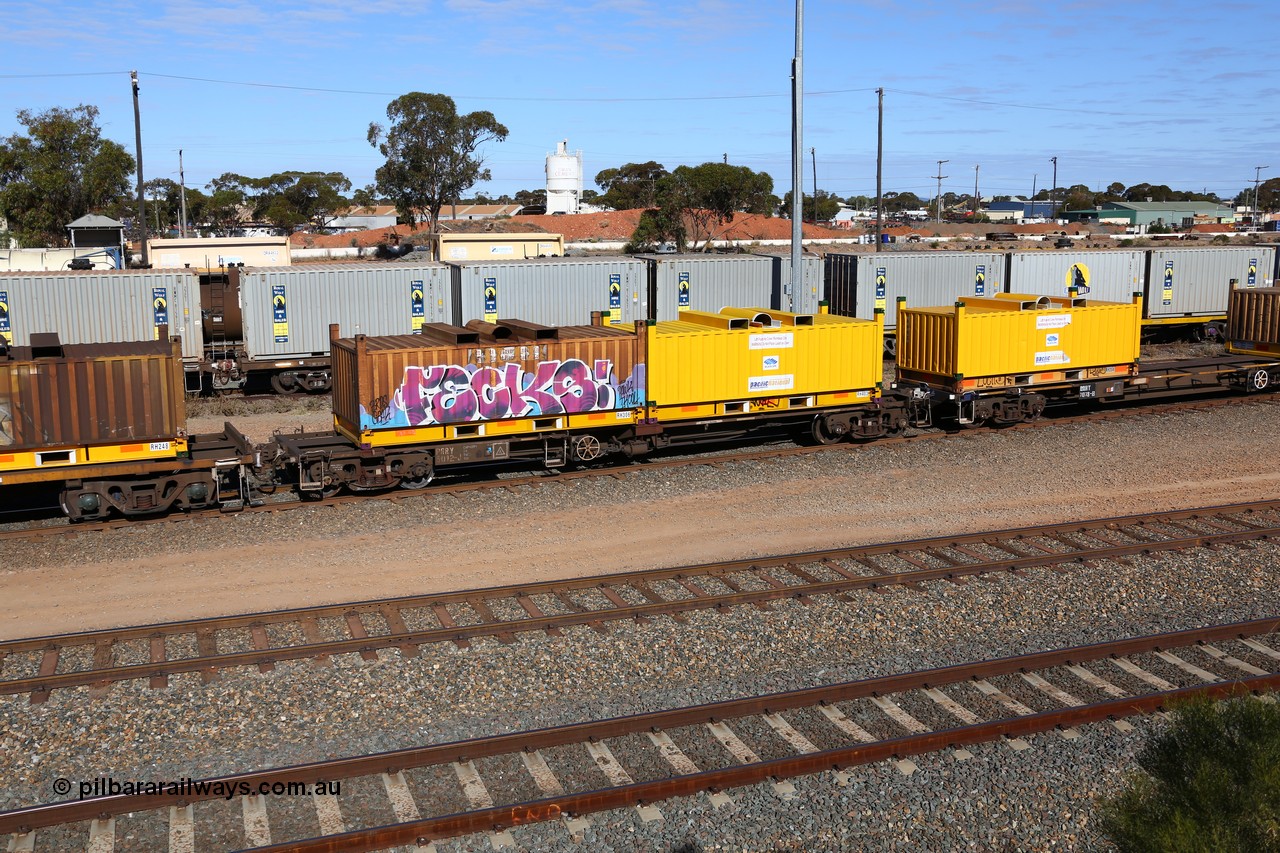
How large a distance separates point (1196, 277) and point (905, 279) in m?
11.0

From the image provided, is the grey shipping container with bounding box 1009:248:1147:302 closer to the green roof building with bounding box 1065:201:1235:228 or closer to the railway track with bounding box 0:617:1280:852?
the railway track with bounding box 0:617:1280:852

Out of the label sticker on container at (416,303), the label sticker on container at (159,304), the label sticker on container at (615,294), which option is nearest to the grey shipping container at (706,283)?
the label sticker on container at (615,294)

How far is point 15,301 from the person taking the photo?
82.7 feet

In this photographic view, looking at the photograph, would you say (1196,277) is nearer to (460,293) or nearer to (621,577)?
(460,293)

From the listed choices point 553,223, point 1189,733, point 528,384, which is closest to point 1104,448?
point 528,384

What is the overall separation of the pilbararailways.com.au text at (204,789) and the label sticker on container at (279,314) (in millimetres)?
19918

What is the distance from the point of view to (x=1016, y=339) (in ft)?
72.8

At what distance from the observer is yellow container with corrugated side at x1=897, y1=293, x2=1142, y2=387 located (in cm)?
2181

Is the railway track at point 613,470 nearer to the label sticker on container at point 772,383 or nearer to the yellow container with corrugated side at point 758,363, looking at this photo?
the yellow container with corrugated side at point 758,363

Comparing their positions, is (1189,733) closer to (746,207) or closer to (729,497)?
(729,497)

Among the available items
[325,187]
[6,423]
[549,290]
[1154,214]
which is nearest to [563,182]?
[325,187]

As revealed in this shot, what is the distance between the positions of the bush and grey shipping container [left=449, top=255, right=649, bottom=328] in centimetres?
2306

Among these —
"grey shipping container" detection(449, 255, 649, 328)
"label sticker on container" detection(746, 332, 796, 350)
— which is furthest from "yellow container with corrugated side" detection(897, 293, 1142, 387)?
"grey shipping container" detection(449, 255, 649, 328)

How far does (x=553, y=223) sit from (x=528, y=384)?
78154 mm
